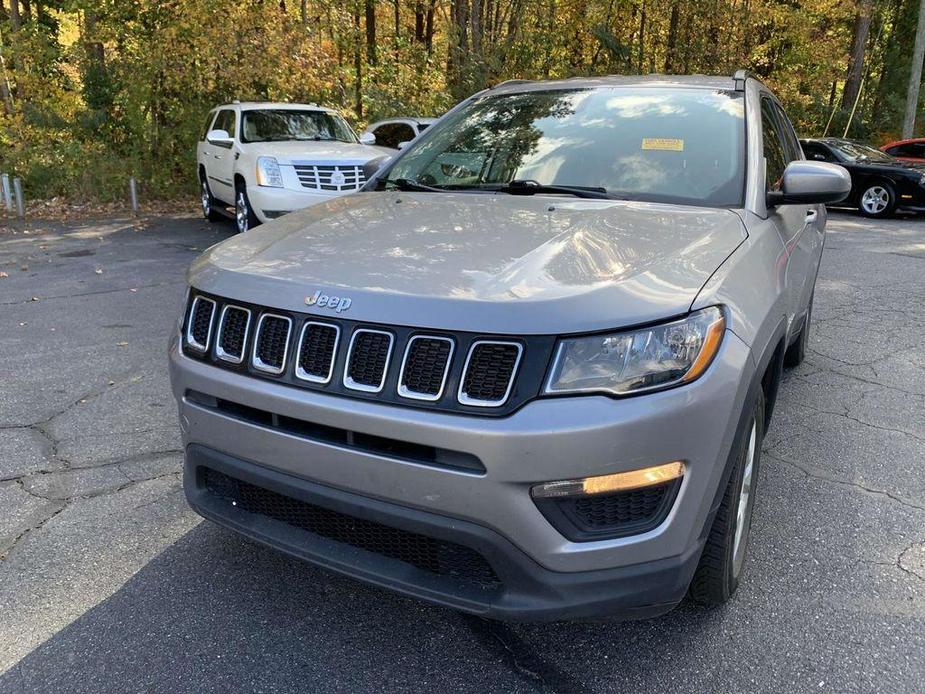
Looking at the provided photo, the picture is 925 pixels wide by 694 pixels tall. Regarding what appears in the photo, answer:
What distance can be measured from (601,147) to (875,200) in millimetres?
12512

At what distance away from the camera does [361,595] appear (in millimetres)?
2727

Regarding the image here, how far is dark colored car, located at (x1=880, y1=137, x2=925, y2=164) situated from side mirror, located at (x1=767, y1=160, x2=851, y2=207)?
13844 mm

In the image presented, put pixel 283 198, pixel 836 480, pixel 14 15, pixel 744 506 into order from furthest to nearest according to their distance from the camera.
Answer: pixel 14 15 → pixel 283 198 → pixel 836 480 → pixel 744 506

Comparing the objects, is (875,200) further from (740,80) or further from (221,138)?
(740,80)

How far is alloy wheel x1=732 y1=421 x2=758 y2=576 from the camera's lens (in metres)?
2.54

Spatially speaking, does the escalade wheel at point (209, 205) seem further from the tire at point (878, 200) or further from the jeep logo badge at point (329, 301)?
the tire at point (878, 200)

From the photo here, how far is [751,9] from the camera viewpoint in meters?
23.1

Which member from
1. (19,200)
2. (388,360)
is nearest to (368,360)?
(388,360)

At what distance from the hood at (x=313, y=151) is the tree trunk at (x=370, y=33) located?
11.9 meters

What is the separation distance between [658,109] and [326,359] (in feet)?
7.19

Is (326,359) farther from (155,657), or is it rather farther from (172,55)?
(172,55)

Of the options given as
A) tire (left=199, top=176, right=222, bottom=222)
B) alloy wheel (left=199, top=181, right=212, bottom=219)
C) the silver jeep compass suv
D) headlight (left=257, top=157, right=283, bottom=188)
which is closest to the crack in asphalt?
the silver jeep compass suv

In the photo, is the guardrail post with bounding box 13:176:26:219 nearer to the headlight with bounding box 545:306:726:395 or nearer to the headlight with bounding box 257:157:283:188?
the headlight with bounding box 257:157:283:188

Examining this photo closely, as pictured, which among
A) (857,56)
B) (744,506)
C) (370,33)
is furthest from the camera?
(857,56)
